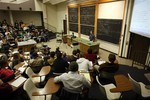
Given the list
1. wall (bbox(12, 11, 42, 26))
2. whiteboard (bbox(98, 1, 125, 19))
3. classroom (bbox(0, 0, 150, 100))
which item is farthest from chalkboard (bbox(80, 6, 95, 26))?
wall (bbox(12, 11, 42, 26))

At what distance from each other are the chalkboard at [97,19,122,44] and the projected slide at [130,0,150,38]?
40.8 inches

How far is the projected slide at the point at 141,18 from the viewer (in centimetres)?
363

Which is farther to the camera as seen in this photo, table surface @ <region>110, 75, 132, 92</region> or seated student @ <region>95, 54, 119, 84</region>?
seated student @ <region>95, 54, 119, 84</region>

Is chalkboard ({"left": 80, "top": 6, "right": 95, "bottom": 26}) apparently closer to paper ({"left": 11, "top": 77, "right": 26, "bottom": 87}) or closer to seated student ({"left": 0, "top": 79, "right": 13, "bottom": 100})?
paper ({"left": 11, "top": 77, "right": 26, "bottom": 87})

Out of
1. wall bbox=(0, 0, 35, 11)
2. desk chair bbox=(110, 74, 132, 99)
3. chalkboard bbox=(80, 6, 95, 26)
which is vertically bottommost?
desk chair bbox=(110, 74, 132, 99)

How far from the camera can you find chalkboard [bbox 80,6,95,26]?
728 cm

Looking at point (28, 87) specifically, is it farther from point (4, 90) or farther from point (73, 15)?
point (73, 15)

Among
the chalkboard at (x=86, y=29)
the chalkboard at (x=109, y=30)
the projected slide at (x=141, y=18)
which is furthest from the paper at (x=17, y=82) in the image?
the chalkboard at (x=86, y=29)

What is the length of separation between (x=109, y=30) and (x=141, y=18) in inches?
90.1

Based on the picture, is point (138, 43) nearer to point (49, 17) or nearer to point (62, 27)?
point (62, 27)

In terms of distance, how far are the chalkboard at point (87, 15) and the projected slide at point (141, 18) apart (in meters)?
3.10

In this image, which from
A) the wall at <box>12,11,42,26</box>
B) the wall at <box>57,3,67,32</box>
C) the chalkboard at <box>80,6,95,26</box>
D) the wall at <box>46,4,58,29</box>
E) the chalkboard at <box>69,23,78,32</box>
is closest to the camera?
the chalkboard at <box>80,6,95,26</box>

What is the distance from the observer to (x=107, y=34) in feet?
21.0

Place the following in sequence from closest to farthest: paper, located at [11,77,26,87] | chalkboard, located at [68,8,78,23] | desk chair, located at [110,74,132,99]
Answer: desk chair, located at [110,74,132,99], paper, located at [11,77,26,87], chalkboard, located at [68,8,78,23]
